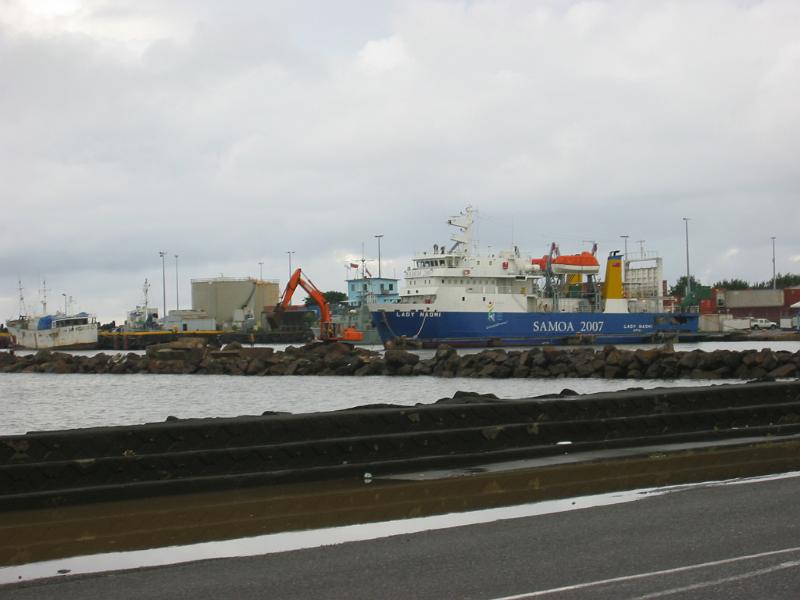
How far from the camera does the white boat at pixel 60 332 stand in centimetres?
9844

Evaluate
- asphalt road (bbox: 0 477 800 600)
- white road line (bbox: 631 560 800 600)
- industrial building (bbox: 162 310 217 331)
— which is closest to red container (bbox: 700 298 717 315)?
industrial building (bbox: 162 310 217 331)

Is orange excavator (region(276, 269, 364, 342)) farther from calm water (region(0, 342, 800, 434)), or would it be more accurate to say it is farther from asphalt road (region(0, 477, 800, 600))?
asphalt road (region(0, 477, 800, 600))

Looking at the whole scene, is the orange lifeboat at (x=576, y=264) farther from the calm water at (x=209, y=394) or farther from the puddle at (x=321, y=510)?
the puddle at (x=321, y=510)

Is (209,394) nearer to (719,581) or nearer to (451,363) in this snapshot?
(451,363)

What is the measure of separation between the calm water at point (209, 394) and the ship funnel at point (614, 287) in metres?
43.1

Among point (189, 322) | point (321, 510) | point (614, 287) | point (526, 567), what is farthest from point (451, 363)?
point (189, 322)

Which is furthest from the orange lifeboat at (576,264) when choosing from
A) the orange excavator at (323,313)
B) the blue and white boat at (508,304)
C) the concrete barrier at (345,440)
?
the concrete barrier at (345,440)

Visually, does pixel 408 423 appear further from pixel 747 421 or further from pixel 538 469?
pixel 747 421

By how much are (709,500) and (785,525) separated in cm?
124

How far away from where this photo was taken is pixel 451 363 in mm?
44469

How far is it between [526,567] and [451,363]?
3827cm

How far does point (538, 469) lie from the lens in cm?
993

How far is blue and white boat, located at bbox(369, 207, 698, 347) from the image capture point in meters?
72.9

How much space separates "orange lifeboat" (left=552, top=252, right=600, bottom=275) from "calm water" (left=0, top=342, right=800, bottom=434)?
39869 mm
